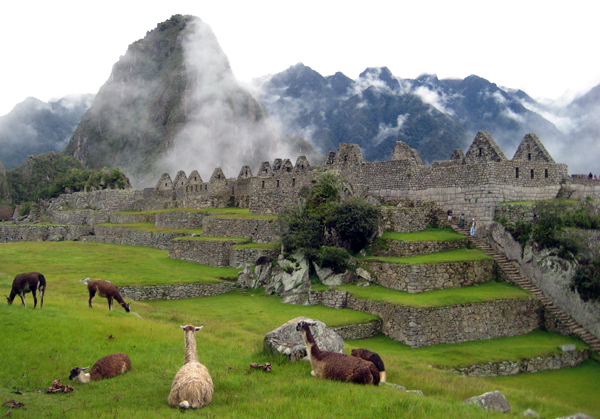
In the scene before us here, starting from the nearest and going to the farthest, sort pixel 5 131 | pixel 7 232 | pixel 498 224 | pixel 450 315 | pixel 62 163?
1. pixel 450 315
2. pixel 498 224
3. pixel 7 232
4. pixel 62 163
5. pixel 5 131

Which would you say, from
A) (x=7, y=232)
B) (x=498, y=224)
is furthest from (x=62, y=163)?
(x=498, y=224)

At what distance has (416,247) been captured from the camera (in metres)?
21.7

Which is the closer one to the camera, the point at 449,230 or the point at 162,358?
the point at 162,358

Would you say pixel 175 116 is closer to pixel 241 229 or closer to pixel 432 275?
pixel 241 229

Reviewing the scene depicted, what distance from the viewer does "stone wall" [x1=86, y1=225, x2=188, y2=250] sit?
37.3 m

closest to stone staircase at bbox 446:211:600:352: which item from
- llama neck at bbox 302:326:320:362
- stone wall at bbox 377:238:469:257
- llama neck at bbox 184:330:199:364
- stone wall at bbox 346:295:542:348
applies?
stone wall at bbox 346:295:542:348

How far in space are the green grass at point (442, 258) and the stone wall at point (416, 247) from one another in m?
0.29

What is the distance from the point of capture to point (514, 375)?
15375 millimetres

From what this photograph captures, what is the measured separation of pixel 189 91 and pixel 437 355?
143 metres

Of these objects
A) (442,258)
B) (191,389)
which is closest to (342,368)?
(191,389)

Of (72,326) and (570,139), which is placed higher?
(570,139)

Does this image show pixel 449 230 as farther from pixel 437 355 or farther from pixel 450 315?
pixel 437 355

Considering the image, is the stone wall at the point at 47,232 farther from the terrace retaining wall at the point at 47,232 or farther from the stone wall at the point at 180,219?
the stone wall at the point at 180,219

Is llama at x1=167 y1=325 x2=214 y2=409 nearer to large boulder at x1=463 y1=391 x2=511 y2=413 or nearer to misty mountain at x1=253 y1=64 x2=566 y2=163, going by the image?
large boulder at x1=463 y1=391 x2=511 y2=413
